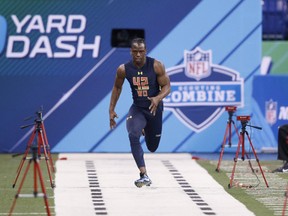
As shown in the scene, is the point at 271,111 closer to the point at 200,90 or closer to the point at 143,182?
the point at 200,90

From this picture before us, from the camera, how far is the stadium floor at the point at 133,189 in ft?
39.9

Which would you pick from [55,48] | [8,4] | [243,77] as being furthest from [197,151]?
[8,4]

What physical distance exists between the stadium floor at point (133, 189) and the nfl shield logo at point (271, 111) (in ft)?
5.72

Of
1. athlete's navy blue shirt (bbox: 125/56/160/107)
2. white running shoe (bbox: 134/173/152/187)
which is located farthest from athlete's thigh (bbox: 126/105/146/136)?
white running shoe (bbox: 134/173/152/187)

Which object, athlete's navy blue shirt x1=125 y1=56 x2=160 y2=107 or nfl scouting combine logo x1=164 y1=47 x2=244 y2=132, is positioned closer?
athlete's navy blue shirt x1=125 y1=56 x2=160 y2=107

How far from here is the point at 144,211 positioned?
12016mm

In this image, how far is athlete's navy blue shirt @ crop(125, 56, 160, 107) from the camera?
1370cm

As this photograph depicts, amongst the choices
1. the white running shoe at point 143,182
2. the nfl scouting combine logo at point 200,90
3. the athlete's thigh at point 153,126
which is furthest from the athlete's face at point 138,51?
the nfl scouting combine logo at point 200,90

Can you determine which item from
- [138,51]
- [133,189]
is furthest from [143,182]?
[138,51]

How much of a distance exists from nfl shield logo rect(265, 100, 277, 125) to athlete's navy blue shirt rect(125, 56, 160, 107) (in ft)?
18.3

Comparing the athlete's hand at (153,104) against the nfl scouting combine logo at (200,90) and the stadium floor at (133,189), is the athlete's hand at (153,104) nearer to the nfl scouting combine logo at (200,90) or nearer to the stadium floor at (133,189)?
the stadium floor at (133,189)

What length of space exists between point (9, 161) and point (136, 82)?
4.55 m

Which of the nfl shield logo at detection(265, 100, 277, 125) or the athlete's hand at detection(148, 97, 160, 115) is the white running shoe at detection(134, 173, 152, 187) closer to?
the athlete's hand at detection(148, 97, 160, 115)

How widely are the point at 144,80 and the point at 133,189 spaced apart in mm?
1552
